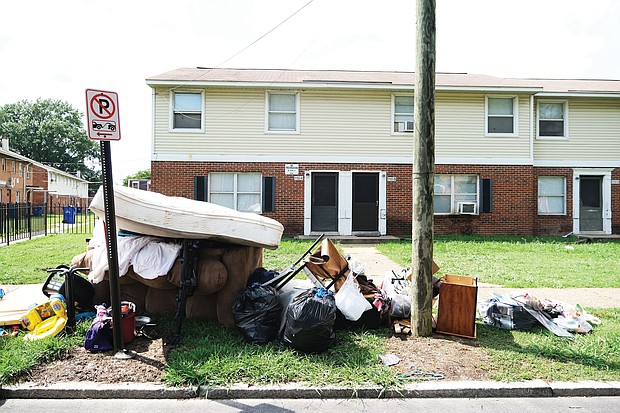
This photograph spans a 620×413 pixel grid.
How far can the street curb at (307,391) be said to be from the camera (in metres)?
3.84

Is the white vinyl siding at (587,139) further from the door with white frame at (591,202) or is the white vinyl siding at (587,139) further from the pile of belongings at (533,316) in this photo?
the pile of belongings at (533,316)

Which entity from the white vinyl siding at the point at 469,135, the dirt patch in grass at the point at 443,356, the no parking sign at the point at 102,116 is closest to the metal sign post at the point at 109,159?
the no parking sign at the point at 102,116

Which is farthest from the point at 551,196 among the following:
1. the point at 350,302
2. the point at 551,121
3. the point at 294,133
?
the point at 350,302

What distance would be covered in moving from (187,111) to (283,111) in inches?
138

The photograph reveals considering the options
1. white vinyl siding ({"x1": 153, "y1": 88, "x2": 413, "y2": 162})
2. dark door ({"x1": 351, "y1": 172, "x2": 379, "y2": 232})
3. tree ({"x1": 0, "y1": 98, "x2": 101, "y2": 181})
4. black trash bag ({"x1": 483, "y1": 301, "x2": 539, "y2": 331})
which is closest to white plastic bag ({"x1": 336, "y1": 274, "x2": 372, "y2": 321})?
black trash bag ({"x1": 483, "y1": 301, "x2": 539, "y2": 331})

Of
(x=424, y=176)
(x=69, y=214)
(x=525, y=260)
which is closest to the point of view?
(x=424, y=176)

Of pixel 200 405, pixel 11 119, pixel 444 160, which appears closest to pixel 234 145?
pixel 444 160

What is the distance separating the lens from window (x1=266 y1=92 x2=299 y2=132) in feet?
56.2

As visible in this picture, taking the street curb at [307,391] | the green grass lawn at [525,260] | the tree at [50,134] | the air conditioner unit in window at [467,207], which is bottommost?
the street curb at [307,391]

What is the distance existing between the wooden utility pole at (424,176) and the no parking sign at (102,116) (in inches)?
127

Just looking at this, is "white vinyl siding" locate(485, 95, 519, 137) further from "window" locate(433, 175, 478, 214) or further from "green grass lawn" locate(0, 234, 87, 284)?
"green grass lawn" locate(0, 234, 87, 284)

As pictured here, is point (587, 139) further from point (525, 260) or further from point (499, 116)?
point (525, 260)

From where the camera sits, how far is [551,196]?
1825 cm

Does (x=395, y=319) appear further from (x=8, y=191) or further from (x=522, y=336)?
(x=8, y=191)
